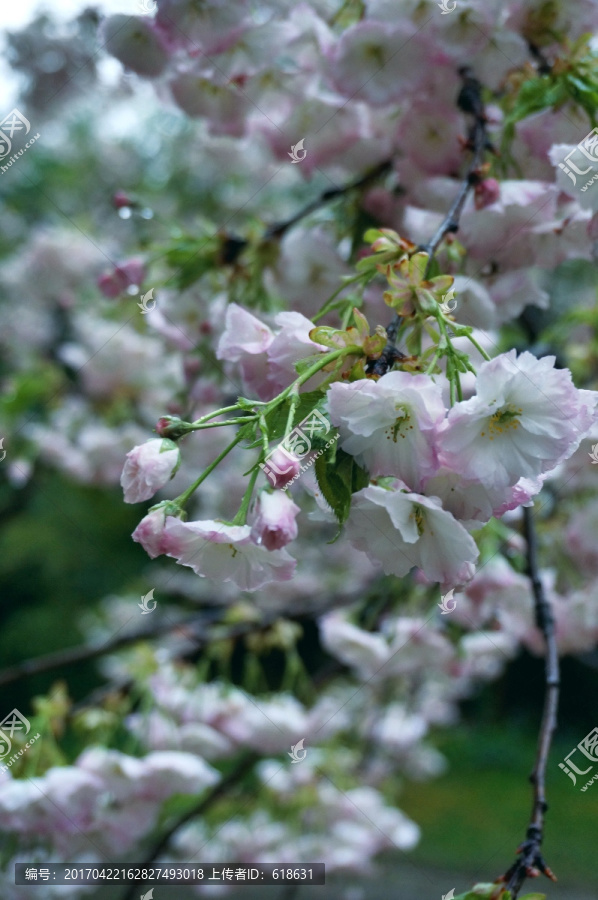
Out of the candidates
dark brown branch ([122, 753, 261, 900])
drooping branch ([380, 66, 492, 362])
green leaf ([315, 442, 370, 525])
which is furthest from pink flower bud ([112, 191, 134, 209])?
dark brown branch ([122, 753, 261, 900])

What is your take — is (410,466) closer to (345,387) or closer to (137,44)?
(345,387)

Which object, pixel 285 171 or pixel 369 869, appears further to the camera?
pixel 285 171

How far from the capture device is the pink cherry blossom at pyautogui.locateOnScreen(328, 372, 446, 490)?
49 cm

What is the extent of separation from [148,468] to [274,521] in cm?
11

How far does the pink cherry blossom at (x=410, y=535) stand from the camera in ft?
1.65

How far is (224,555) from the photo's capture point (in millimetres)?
551

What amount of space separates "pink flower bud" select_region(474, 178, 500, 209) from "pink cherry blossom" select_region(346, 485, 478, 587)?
435 millimetres

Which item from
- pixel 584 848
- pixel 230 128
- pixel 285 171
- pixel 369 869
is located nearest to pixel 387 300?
pixel 230 128

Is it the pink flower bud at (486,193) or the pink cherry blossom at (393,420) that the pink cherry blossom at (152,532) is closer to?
the pink cherry blossom at (393,420)

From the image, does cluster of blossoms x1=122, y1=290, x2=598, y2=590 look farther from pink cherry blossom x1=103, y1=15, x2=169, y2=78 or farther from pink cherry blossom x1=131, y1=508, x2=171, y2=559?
pink cherry blossom x1=103, y1=15, x2=169, y2=78

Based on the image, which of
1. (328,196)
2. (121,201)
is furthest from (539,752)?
(121,201)

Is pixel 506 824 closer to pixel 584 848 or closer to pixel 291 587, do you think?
pixel 584 848

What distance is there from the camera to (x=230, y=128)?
3.76 ft

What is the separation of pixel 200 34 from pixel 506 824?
6317 millimetres
